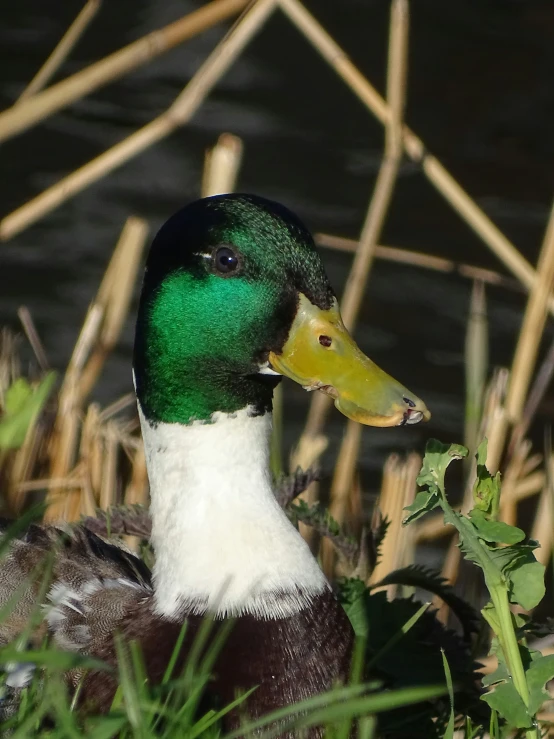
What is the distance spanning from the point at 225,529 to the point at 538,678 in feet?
2.40

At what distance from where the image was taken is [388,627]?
138 inches

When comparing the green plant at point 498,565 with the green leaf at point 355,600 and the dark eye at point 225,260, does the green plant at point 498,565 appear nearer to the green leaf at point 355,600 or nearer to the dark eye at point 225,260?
the dark eye at point 225,260

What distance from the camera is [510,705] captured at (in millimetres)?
2484

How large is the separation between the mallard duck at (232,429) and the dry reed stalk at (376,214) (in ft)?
4.04

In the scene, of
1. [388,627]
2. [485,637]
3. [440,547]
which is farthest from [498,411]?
[440,547]

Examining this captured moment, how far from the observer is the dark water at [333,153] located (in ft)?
25.7

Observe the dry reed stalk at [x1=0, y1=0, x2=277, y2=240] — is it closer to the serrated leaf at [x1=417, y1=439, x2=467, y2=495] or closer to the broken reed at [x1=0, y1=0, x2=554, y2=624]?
the broken reed at [x1=0, y1=0, x2=554, y2=624]

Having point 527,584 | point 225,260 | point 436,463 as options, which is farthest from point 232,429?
point 527,584

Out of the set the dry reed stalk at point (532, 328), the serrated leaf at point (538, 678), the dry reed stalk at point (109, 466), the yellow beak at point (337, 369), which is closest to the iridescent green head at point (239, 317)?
the yellow beak at point (337, 369)

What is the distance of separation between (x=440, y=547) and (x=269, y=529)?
3586 millimetres

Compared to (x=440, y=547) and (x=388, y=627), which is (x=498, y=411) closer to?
(x=388, y=627)

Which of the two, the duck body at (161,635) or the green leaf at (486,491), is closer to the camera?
the green leaf at (486,491)

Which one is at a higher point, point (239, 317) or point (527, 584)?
point (239, 317)

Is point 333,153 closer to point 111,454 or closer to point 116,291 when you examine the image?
point 116,291
